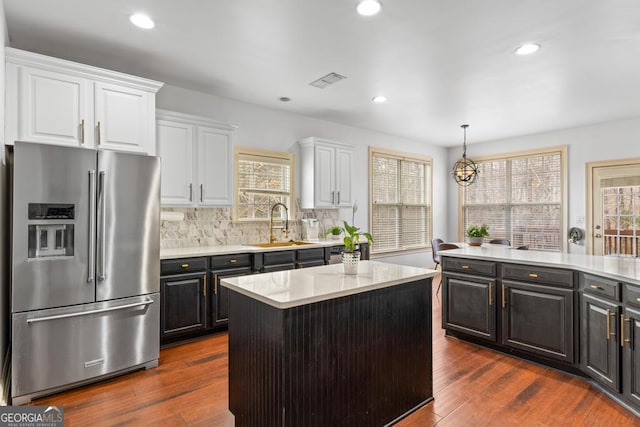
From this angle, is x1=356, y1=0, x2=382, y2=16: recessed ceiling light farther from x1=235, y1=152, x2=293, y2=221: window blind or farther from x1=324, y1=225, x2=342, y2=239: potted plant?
x1=235, y1=152, x2=293, y2=221: window blind

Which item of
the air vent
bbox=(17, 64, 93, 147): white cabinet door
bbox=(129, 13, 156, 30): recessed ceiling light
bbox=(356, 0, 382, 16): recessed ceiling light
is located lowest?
bbox=(17, 64, 93, 147): white cabinet door

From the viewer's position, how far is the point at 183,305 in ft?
11.3

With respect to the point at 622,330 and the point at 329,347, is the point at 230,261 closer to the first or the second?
the point at 329,347

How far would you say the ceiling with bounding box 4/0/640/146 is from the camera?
2.50 meters

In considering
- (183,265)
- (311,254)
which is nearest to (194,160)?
(183,265)

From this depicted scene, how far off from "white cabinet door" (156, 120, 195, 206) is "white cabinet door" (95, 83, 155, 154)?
0.41m

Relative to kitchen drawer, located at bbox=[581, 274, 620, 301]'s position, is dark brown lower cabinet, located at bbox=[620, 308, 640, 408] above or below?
below

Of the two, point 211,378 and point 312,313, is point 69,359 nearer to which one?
point 211,378

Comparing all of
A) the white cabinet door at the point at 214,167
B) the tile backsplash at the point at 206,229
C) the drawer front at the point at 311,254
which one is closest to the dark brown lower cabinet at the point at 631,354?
the drawer front at the point at 311,254

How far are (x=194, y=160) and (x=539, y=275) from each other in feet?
11.8

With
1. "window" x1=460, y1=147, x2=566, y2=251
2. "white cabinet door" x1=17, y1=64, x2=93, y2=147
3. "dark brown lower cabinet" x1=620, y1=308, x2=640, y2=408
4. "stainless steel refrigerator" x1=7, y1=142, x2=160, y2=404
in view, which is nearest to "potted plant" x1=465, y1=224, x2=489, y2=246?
"dark brown lower cabinet" x1=620, y1=308, x2=640, y2=408

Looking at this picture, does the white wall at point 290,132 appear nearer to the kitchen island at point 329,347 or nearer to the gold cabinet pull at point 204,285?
the gold cabinet pull at point 204,285

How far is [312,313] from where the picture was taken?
182 centimetres

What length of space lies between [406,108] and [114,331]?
4334 mm
